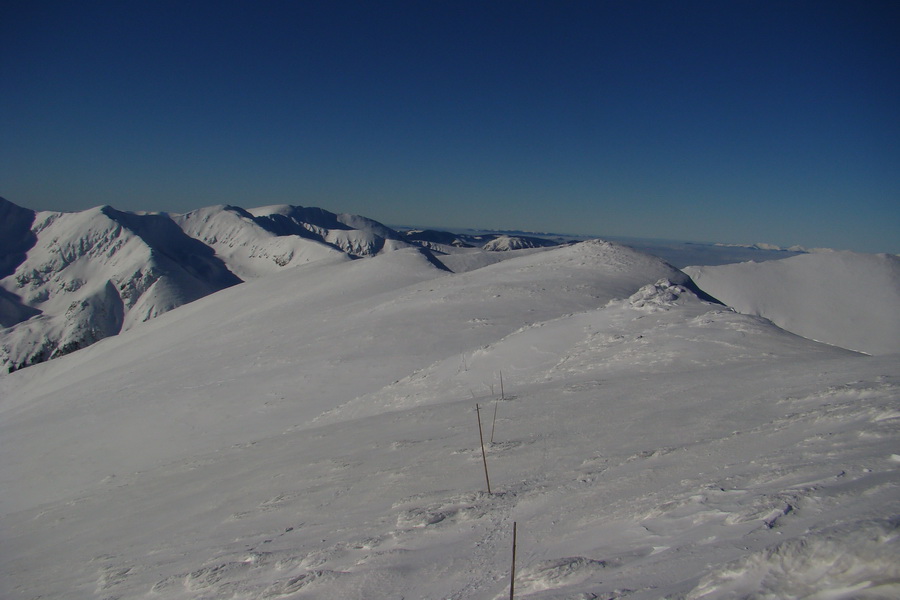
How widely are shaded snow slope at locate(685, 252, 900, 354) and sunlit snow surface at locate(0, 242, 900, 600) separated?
40280mm

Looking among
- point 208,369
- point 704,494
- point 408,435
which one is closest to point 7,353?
point 208,369

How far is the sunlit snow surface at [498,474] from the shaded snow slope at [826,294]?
40280mm

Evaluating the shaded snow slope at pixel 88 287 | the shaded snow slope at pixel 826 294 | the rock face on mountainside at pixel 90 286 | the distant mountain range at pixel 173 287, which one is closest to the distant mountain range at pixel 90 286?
the shaded snow slope at pixel 88 287

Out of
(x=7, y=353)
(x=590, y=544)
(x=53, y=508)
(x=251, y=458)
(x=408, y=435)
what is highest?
(x=590, y=544)

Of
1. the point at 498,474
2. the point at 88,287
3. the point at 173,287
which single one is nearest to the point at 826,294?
the point at 498,474

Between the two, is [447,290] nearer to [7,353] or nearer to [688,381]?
[688,381]

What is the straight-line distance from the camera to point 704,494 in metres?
6.09

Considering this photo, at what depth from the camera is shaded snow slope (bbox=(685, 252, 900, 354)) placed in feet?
170

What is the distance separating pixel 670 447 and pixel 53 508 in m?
14.8

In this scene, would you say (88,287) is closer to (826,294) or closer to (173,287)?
(173,287)

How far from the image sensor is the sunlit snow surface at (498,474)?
497 centimetres

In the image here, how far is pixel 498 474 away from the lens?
8.44m

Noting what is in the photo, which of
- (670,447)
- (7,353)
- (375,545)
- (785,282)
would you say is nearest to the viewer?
(375,545)

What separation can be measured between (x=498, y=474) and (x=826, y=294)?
65.1 metres
